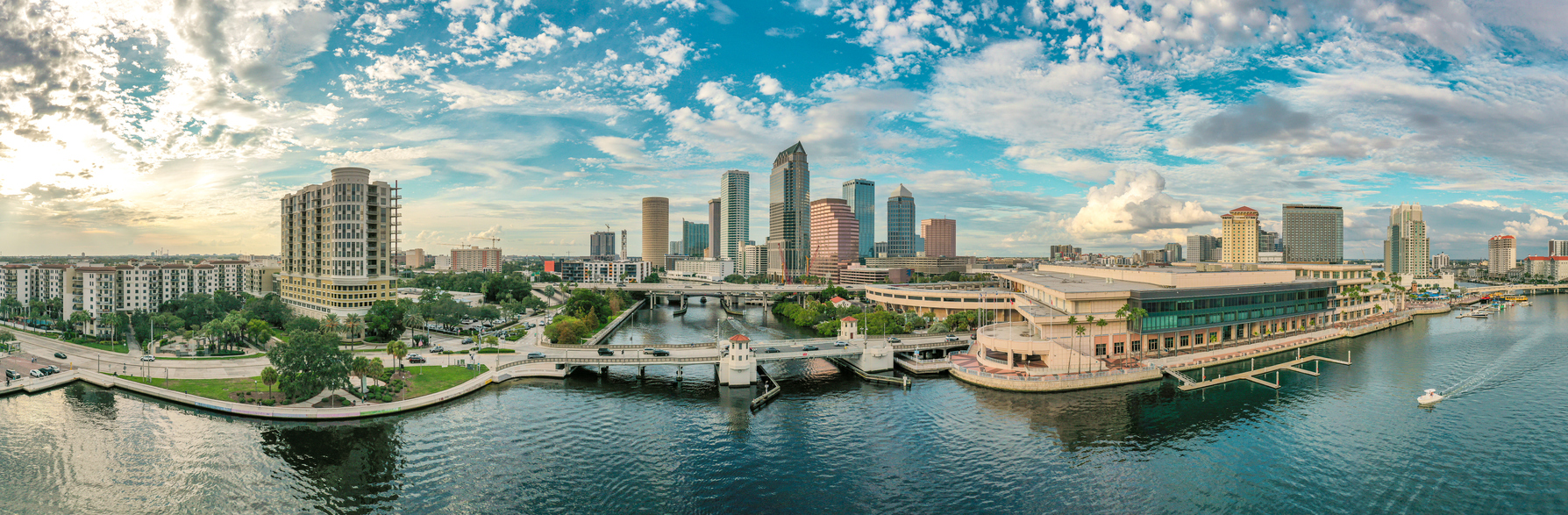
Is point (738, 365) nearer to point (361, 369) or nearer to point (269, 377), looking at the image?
point (361, 369)

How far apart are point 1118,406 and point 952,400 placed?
17250 millimetres

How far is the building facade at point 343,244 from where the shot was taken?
395 feet

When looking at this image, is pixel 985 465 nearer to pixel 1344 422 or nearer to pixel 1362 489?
pixel 1362 489

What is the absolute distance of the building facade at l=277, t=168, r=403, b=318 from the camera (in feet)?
395

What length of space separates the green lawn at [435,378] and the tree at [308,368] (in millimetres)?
7060

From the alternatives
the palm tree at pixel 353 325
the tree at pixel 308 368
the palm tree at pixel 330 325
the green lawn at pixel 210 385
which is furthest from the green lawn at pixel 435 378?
the palm tree at pixel 353 325

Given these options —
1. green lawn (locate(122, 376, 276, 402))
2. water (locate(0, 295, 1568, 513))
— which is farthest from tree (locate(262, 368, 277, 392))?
water (locate(0, 295, 1568, 513))

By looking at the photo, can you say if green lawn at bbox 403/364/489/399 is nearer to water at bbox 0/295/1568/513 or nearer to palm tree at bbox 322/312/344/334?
water at bbox 0/295/1568/513

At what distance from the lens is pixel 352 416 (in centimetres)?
6506

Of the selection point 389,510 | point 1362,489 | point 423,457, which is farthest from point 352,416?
point 1362,489

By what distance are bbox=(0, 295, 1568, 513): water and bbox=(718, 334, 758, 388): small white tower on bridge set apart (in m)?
2.22

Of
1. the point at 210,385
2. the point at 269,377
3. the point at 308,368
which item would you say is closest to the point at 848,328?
the point at 308,368

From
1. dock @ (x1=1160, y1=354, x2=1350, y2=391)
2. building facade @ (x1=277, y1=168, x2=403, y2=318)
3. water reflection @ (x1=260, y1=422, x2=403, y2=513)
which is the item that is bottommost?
water reflection @ (x1=260, y1=422, x2=403, y2=513)

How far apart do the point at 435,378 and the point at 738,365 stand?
117 ft
